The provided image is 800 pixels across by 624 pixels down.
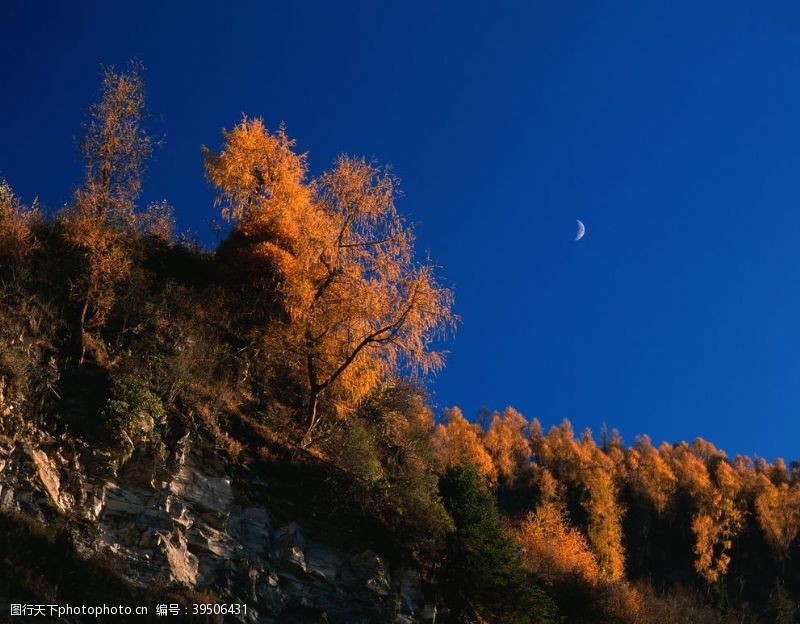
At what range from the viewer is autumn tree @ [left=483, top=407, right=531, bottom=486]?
3511 inches

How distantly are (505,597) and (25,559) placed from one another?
420 inches

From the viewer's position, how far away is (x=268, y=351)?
62.1 feet

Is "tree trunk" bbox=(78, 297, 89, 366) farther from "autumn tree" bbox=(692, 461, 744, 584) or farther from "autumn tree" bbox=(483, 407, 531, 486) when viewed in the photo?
"autumn tree" bbox=(483, 407, 531, 486)

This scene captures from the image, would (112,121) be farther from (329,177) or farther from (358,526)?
(358,526)

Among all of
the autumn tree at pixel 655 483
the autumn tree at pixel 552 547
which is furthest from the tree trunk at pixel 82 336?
the autumn tree at pixel 655 483

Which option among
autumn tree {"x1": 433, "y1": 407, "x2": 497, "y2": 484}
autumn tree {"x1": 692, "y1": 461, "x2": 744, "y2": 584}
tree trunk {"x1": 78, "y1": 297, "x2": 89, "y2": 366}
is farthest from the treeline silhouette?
autumn tree {"x1": 692, "y1": 461, "x2": 744, "y2": 584}

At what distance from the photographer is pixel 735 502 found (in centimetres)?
8288

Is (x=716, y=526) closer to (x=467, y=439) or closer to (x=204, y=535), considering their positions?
(x=467, y=439)

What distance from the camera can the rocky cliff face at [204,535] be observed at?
11109 mm

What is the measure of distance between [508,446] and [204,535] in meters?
88.2

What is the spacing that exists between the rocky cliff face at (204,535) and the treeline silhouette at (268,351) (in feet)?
1.51

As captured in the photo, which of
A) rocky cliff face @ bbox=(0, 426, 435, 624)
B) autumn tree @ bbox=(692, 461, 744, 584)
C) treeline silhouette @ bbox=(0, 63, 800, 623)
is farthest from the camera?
autumn tree @ bbox=(692, 461, 744, 584)

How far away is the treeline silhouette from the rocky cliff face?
46 cm

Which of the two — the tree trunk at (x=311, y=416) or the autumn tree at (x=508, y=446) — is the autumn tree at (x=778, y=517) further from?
the tree trunk at (x=311, y=416)
